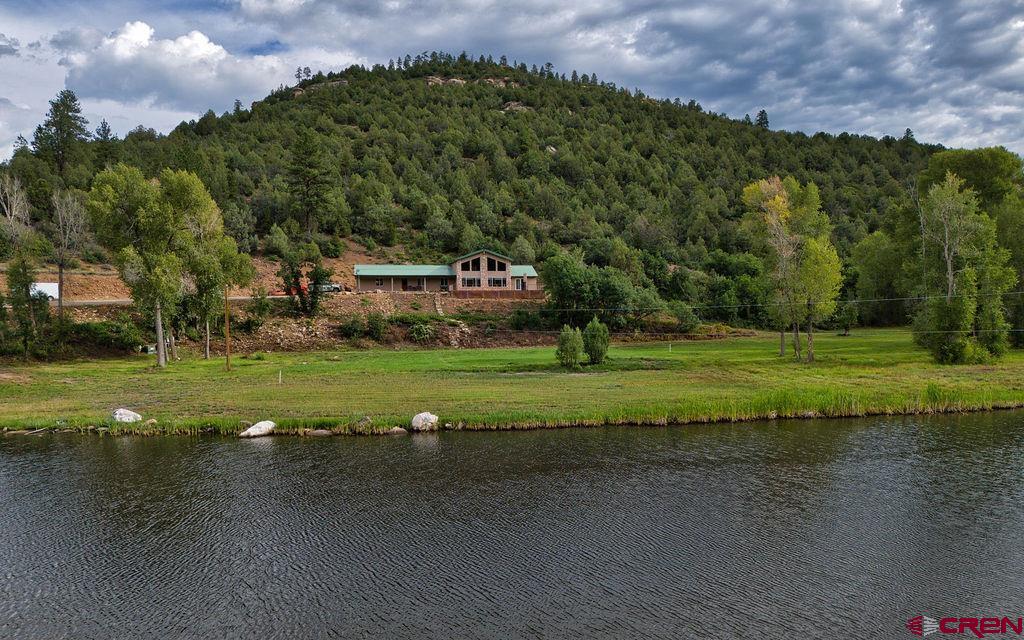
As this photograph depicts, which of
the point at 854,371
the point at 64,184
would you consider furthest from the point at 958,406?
the point at 64,184

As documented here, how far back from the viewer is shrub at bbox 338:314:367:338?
203ft

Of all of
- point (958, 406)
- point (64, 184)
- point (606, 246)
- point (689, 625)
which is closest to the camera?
point (689, 625)

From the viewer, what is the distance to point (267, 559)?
15031mm

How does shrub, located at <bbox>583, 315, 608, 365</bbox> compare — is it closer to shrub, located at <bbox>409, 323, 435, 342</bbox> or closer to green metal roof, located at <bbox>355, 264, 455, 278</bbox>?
shrub, located at <bbox>409, 323, 435, 342</bbox>

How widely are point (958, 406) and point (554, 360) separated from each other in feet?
85.1

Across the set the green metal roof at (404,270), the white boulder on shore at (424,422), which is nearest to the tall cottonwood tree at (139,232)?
the white boulder on shore at (424,422)

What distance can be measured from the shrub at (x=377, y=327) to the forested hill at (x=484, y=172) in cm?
3472

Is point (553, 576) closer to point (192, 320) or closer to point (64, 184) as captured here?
point (192, 320)

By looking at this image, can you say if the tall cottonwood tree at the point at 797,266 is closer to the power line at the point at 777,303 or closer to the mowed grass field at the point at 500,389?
the power line at the point at 777,303

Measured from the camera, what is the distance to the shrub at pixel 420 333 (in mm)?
62562

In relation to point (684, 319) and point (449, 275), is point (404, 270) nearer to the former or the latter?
point (449, 275)

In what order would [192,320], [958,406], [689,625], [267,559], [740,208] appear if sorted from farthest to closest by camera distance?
[740,208] < [192,320] < [958,406] < [267,559] < [689,625]

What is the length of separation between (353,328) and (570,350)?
90.1 feet

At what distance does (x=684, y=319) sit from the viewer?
69562 millimetres
